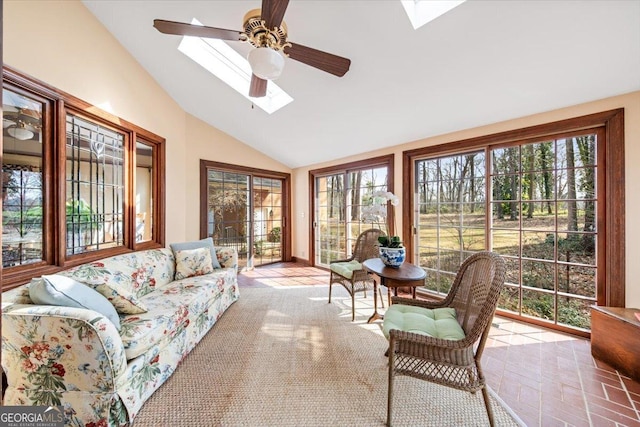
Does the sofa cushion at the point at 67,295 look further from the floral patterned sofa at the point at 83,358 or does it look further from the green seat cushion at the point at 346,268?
the green seat cushion at the point at 346,268

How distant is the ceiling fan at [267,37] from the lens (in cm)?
165

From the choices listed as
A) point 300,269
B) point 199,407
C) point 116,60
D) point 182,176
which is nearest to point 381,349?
point 199,407

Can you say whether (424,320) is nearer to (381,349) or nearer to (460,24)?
(381,349)

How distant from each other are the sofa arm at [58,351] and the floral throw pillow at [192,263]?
1452mm

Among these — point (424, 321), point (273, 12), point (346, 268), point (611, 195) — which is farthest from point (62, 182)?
point (611, 195)

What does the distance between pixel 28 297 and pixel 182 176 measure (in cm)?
270

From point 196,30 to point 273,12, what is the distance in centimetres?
60

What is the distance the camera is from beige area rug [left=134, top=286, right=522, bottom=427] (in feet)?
5.57

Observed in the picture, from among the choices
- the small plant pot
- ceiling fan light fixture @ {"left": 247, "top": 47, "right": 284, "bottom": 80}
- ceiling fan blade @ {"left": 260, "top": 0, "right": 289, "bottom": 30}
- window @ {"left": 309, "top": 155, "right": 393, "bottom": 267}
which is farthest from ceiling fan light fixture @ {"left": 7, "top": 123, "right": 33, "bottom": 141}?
window @ {"left": 309, "top": 155, "right": 393, "bottom": 267}

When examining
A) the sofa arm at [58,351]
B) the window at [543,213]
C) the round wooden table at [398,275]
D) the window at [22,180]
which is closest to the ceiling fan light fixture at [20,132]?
the window at [22,180]

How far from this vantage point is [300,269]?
5223mm

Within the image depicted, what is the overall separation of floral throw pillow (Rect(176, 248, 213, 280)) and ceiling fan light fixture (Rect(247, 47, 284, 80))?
90.2 inches

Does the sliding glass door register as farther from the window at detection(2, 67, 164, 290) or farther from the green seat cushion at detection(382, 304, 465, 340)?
the green seat cushion at detection(382, 304, 465, 340)

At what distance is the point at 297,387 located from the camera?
195 cm
